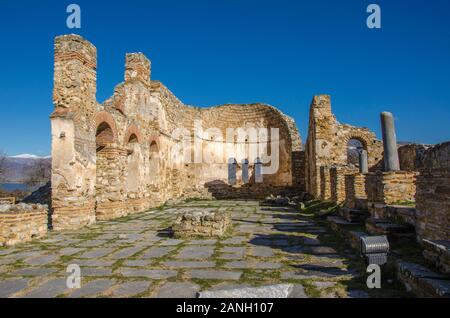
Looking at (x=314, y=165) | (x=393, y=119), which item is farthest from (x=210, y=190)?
(x=393, y=119)

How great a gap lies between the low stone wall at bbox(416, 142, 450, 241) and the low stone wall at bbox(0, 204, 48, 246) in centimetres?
706

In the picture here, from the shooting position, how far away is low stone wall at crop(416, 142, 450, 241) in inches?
168

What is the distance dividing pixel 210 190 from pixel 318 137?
8898mm

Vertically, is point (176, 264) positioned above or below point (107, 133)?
below

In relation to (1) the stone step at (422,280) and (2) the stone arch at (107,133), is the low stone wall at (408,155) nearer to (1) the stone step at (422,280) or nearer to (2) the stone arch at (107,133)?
(2) the stone arch at (107,133)

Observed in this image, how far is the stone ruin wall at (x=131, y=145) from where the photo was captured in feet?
28.8

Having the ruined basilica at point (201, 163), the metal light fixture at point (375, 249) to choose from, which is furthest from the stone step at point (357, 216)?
the metal light fixture at point (375, 249)

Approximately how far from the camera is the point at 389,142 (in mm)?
7445

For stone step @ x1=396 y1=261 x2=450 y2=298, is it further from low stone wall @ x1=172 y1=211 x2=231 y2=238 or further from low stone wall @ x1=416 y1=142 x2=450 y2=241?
low stone wall @ x1=172 y1=211 x2=231 y2=238

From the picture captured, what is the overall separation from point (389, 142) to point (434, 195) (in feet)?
10.3

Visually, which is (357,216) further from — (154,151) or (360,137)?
(360,137)

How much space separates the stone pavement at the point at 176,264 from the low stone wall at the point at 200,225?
234 millimetres

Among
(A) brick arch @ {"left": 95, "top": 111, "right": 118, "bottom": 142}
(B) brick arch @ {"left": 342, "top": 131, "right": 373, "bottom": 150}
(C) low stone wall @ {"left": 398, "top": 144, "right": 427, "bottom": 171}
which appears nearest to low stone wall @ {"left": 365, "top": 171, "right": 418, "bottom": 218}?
(A) brick arch @ {"left": 95, "top": 111, "right": 118, "bottom": 142}

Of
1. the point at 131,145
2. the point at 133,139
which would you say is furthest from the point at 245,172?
the point at 131,145
